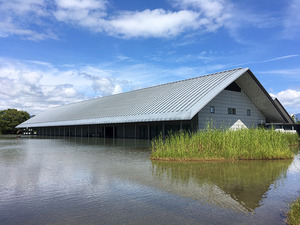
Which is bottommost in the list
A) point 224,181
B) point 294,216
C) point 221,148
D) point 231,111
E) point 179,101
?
point 224,181

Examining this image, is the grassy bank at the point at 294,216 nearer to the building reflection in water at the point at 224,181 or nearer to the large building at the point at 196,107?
the building reflection in water at the point at 224,181

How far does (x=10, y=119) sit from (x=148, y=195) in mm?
81579

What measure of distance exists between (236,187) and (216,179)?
1.09 m

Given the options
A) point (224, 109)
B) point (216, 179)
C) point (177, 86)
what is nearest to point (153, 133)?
point (177, 86)

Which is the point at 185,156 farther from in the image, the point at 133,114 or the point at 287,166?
the point at 133,114

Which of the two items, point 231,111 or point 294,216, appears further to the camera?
point 231,111

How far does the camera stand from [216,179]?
8.82 metres

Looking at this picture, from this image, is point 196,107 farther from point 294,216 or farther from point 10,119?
point 10,119

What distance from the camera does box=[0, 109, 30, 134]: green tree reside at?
7612cm

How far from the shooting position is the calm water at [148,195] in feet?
17.6

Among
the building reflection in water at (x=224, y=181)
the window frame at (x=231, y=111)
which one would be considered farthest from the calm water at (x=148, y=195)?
the window frame at (x=231, y=111)

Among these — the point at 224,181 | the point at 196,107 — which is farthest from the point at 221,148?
the point at 196,107

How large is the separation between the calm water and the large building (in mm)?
13483

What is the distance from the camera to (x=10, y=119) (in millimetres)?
77375
